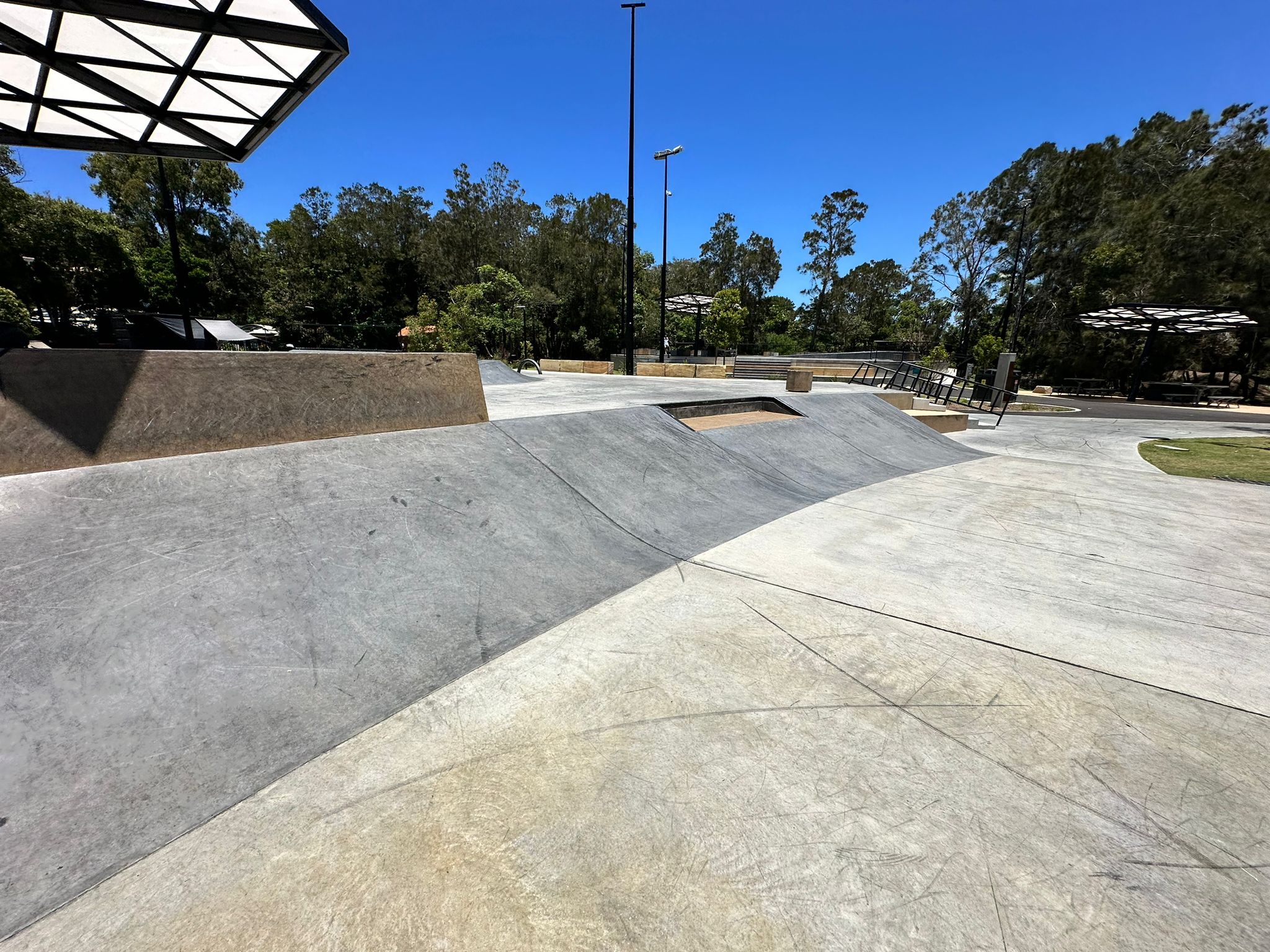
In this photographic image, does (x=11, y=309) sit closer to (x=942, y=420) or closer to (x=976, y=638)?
(x=976, y=638)

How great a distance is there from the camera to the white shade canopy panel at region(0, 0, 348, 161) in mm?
6023

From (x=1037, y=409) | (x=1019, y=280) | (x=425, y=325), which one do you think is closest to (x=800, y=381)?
(x=1037, y=409)

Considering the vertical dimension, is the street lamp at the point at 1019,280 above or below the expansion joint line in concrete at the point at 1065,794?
above

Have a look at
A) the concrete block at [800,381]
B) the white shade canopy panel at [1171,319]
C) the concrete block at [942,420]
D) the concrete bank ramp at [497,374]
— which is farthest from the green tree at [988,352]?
the concrete bank ramp at [497,374]

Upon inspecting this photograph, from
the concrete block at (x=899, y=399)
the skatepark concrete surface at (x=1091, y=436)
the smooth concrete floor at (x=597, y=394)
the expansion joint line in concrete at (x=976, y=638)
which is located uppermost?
the smooth concrete floor at (x=597, y=394)

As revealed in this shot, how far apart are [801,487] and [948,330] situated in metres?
61.9

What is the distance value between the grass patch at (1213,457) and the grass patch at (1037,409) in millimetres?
8415

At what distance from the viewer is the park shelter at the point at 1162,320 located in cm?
2612

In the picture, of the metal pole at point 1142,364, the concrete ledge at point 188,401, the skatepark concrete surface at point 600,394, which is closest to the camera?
the concrete ledge at point 188,401

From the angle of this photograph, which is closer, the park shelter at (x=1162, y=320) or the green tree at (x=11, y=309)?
the green tree at (x=11, y=309)

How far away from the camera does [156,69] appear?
24.3ft

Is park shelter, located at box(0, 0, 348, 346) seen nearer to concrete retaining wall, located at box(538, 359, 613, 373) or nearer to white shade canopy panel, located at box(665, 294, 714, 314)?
concrete retaining wall, located at box(538, 359, 613, 373)

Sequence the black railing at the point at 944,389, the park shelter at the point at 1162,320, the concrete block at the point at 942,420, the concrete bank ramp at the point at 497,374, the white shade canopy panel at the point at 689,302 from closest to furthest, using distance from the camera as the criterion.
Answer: the concrete block at the point at 942,420
the concrete bank ramp at the point at 497,374
the black railing at the point at 944,389
the park shelter at the point at 1162,320
the white shade canopy panel at the point at 689,302

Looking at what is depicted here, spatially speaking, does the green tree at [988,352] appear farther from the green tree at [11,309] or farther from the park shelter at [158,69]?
the green tree at [11,309]
